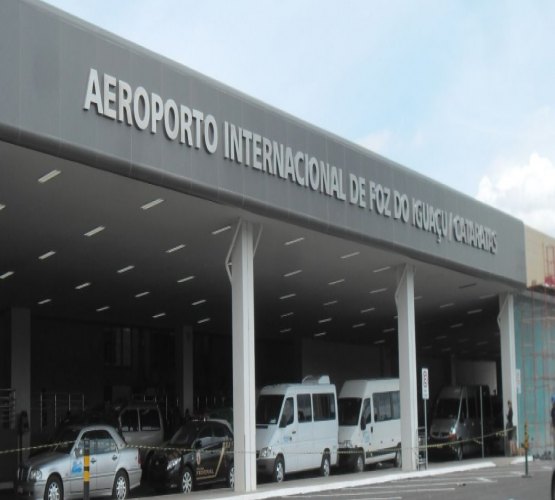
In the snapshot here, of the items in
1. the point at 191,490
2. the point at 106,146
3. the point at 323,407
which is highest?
the point at 106,146

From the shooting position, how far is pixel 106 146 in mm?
15711

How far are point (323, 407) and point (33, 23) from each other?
16299mm

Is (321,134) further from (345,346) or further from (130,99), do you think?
(345,346)

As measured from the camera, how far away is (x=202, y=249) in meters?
23.2

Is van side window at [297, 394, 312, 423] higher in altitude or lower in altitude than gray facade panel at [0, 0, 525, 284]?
lower

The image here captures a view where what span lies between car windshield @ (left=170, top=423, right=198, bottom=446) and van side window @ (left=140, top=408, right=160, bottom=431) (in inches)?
184

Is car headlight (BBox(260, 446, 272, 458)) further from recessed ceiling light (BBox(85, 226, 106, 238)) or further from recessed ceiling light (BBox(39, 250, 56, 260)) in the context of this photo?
recessed ceiling light (BBox(85, 226, 106, 238))

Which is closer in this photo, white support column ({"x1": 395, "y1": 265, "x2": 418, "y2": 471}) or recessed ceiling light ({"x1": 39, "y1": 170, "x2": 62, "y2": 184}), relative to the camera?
recessed ceiling light ({"x1": 39, "y1": 170, "x2": 62, "y2": 184})

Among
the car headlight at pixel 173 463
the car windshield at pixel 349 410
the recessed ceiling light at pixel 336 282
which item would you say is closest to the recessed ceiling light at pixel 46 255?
the car headlight at pixel 173 463

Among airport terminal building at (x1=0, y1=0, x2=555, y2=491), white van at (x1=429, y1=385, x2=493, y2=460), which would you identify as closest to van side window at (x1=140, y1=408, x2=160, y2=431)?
airport terminal building at (x1=0, y1=0, x2=555, y2=491)

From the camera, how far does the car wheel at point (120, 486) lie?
69.9 feet

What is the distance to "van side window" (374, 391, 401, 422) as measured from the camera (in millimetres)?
31006

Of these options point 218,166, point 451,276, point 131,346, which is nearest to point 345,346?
point 131,346

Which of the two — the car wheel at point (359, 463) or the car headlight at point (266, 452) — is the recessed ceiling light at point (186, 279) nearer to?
the car headlight at point (266, 452)
